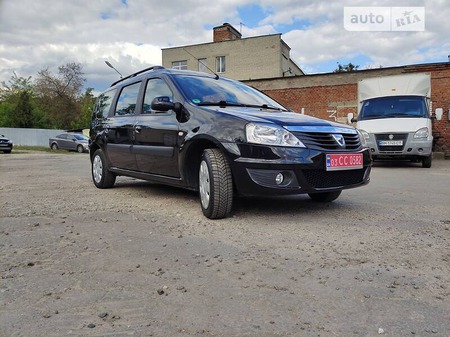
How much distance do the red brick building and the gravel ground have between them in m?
15.2

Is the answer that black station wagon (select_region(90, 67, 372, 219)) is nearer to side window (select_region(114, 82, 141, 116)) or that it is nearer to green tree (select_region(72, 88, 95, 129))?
side window (select_region(114, 82, 141, 116))

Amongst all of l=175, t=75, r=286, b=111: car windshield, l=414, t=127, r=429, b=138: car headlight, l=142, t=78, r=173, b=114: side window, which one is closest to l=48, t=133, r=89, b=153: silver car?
l=414, t=127, r=429, b=138: car headlight

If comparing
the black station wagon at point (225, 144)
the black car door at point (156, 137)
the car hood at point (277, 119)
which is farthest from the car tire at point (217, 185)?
the black car door at point (156, 137)

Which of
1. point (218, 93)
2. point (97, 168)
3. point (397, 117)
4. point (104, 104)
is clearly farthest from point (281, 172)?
point (397, 117)

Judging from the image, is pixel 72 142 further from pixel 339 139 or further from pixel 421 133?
pixel 339 139

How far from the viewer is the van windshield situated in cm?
1174

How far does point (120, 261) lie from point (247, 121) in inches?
71.8

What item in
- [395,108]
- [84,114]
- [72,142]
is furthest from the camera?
[84,114]

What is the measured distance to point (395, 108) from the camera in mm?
12016

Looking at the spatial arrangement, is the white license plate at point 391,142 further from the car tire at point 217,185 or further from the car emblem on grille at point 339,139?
the car tire at point 217,185

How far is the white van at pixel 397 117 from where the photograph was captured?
10977 mm

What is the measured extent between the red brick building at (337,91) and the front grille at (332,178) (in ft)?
50.7

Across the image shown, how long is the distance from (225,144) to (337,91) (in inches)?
711

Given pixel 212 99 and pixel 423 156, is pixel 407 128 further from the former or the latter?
pixel 212 99
